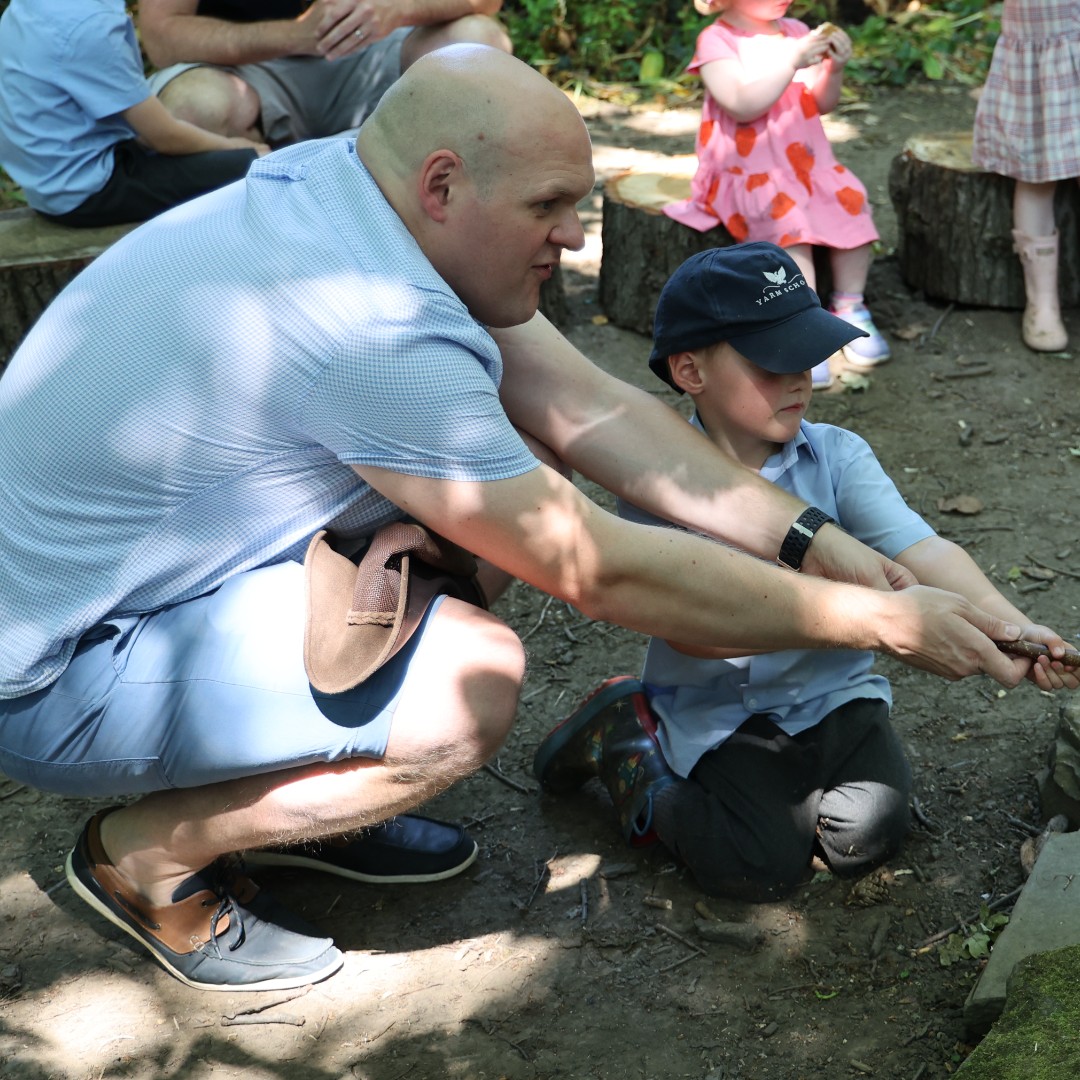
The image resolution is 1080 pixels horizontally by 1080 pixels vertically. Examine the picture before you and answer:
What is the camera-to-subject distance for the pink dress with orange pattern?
4.37m

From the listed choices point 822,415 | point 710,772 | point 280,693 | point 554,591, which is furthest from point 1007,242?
point 280,693

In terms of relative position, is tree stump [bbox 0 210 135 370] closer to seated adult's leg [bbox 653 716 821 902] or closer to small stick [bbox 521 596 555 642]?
small stick [bbox 521 596 555 642]

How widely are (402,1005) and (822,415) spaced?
100 inches

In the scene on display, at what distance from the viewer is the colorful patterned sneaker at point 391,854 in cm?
261

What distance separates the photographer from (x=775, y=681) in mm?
2496

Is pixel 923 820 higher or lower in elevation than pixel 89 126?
lower

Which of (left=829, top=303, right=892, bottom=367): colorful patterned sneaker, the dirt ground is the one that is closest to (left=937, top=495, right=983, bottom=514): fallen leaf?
the dirt ground

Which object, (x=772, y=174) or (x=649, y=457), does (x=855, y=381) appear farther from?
(x=649, y=457)

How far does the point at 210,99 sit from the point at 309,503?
8.99ft

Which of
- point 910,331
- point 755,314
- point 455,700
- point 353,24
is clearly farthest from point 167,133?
point 455,700

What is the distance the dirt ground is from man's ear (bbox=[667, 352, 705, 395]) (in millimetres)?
910

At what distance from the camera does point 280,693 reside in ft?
7.06

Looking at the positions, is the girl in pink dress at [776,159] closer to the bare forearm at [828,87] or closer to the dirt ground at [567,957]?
the bare forearm at [828,87]

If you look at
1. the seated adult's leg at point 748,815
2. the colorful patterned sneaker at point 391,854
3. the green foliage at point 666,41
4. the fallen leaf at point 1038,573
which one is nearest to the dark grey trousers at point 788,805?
the seated adult's leg at point 748,815
